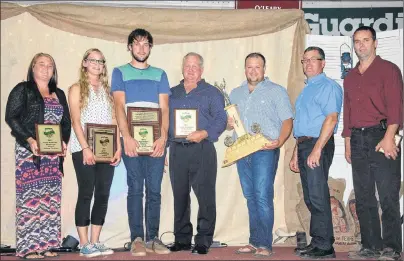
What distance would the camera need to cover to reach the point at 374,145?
14.8 feet

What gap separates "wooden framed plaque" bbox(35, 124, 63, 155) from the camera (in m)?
4.51

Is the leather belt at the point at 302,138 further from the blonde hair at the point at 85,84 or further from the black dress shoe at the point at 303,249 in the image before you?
the blonde hair at the point at 85,84

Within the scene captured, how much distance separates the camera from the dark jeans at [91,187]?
4.60 meters

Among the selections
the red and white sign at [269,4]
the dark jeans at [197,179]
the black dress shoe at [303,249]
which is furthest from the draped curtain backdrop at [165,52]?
the dark jeans at [197,179]

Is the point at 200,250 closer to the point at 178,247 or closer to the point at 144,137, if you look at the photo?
the point at 178,247

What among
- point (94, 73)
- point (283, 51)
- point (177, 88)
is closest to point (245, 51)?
point (283, 51)

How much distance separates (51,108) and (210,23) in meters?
1.76

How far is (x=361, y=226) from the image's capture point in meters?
4.64

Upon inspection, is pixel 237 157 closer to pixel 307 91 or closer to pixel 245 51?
pixel 307 91

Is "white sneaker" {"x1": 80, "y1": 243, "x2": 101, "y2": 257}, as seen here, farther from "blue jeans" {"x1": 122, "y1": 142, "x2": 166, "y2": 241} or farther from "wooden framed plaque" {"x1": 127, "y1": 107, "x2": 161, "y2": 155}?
"wooden framed plaque" {"x1": 127, "y1": 107, "x2": 161, "y2": 155}

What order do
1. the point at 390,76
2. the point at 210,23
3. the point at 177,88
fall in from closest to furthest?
the point at 390,76
the point at 177,88
the point at 210,23

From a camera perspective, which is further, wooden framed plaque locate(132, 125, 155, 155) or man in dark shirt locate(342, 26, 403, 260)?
wooden framed plaque locate(132, 125, 155, 155)

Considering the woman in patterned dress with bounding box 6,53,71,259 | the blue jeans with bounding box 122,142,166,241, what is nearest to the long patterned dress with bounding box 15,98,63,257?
the woman in patterned dress with bounding box 6,53,71,259

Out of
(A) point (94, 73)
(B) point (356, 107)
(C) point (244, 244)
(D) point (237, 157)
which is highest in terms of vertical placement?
(A) point (94, 73)
